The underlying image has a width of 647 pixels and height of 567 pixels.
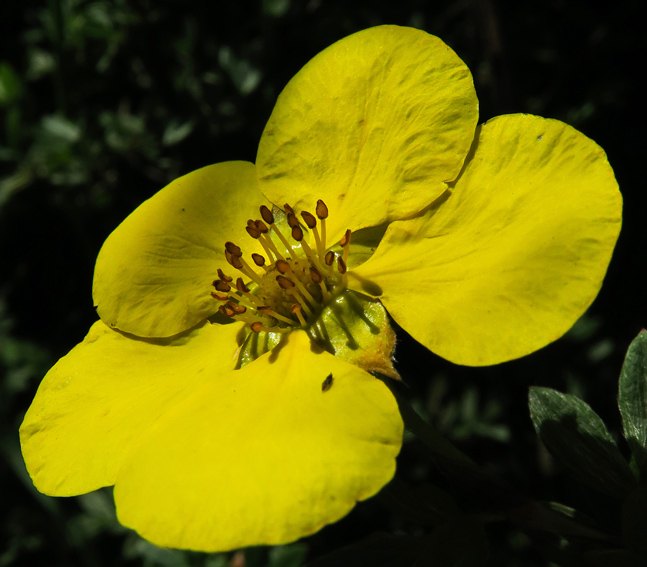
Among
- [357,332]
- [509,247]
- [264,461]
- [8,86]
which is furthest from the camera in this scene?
[8,86]

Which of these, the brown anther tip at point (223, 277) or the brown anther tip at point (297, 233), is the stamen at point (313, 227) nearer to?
the brown anther tip at point (297, 233)

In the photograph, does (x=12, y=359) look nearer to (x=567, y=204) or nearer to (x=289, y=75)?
(x=289, y=75)

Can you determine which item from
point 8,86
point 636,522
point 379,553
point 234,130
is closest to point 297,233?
point 379,553

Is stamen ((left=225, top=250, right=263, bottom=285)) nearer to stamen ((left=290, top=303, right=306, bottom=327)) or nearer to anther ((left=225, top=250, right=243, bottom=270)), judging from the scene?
anther ((left=225, top=250, right=243, bottom=270))

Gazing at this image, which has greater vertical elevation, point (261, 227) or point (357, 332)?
point (261, 227)

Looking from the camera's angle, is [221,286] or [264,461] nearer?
[264,461]

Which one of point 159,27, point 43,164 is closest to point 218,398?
point 43,164

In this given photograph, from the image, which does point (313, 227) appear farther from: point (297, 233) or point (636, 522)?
point (636, 522)
